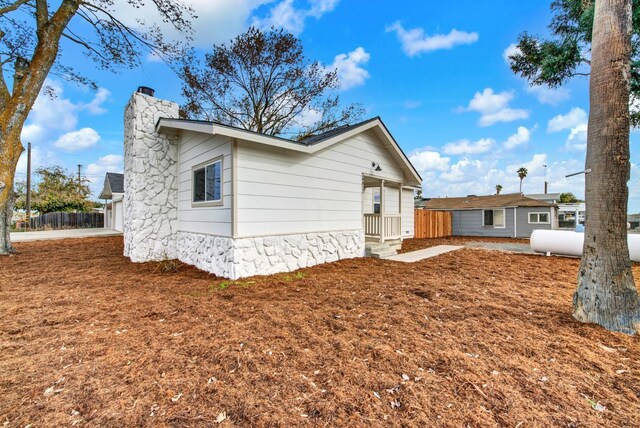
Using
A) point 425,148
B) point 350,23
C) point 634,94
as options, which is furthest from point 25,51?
point 425,148

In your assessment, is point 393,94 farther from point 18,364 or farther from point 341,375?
point 18,364

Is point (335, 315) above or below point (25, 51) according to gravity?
below

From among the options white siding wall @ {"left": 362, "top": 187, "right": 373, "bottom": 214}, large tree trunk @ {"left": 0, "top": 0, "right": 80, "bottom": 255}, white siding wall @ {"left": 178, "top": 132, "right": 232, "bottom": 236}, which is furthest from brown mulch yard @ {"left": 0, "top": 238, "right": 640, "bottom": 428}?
white siding wall @ {"left": 362, "top": 187, "right": 373, "bottom": 214}

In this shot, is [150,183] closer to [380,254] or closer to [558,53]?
[380,254]

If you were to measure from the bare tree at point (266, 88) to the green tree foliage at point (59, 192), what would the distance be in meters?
16.0

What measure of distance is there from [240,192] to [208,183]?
4.37ft

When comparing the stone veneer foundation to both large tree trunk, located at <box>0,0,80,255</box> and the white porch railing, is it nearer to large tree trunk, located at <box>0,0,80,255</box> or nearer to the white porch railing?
the white porch railing

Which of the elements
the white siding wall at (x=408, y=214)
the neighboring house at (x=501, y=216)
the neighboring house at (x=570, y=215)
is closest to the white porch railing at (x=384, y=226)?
the white siding wall at (x=408, y=214)

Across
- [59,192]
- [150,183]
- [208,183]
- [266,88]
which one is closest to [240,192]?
[208,183]

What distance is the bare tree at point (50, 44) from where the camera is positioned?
773 cm

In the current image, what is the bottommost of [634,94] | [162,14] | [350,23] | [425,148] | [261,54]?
[634,94]

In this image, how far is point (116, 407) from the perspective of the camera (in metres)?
1.99

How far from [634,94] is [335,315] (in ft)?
38.5

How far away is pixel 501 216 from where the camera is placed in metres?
18.8
